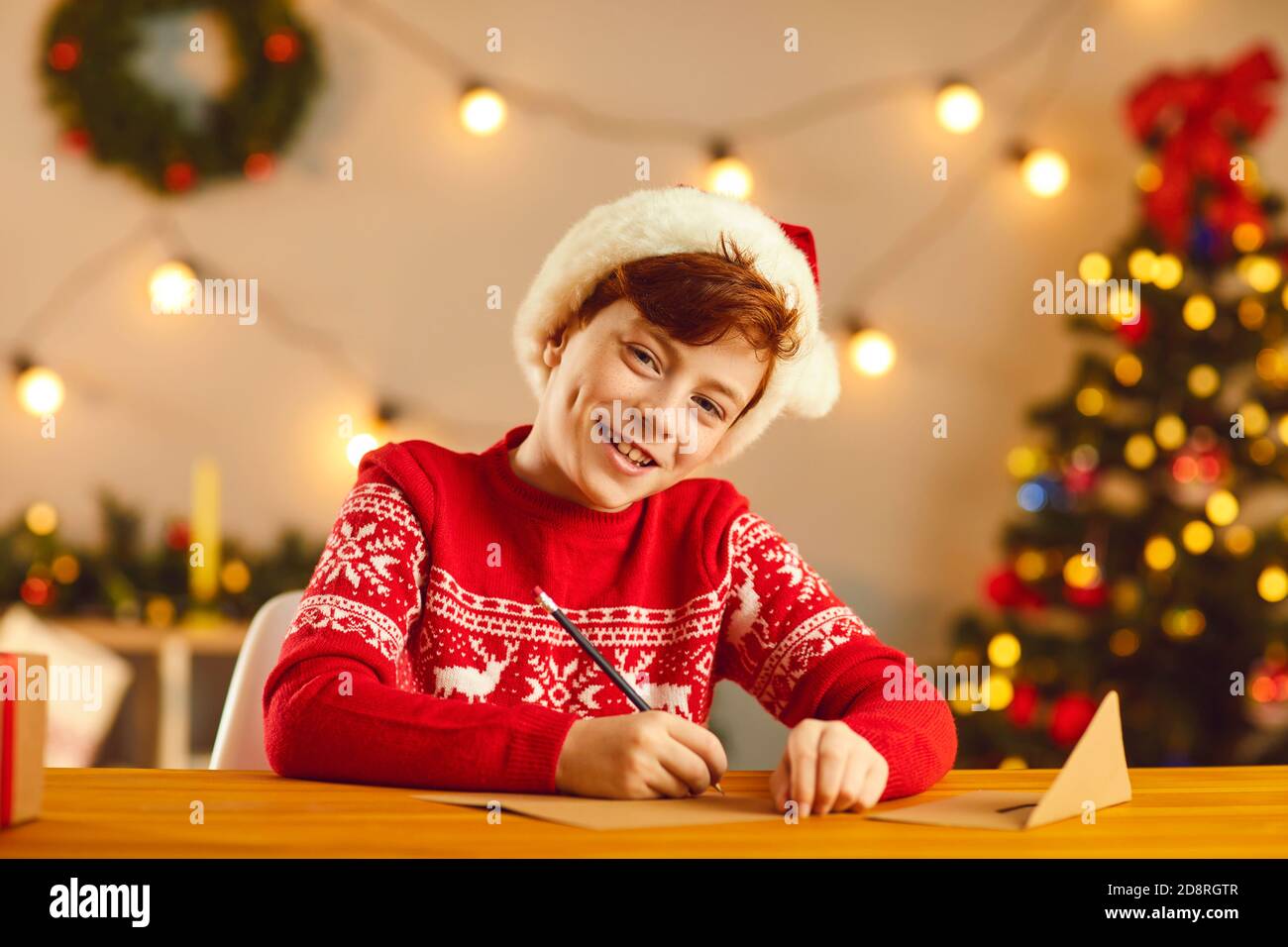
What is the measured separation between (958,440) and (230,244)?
2.01m

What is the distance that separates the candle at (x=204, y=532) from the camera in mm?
3100

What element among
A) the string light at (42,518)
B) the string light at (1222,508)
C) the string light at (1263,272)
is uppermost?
the string light at (1263,272)

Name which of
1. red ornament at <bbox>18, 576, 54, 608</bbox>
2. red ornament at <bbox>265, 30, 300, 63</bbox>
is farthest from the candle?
red ornament at <bbox>265, 30, 300, 63</bbox>

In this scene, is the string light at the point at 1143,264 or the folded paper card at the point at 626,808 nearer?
the folded paper card at the point at 626,808

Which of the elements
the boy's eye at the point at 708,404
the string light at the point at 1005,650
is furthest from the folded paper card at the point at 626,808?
the string light at the point at 1005,650

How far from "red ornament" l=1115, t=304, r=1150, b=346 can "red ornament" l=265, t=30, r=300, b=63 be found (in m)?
2.22

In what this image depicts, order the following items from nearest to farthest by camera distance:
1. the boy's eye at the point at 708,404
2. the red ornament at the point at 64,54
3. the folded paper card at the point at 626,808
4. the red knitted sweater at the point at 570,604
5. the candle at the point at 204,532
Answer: the folded paper card at the point at 626,808 → the red knitted sweater at the point at 570,604 → the boy's eye at the point at 708,404 → the candle at the point at 204,532 → the red ornament at the point at 64,54

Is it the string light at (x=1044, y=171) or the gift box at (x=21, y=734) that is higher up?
the string light at (x=1044, y=171)

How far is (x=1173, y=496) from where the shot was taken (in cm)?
286

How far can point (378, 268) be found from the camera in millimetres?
3420

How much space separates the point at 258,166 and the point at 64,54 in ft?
1.85

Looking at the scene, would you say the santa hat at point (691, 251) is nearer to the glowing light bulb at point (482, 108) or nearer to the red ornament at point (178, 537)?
the red ornament at point (178, 537)

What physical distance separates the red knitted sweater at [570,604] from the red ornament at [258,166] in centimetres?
234

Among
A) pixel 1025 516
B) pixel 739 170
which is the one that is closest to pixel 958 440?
pixel 1025 516
